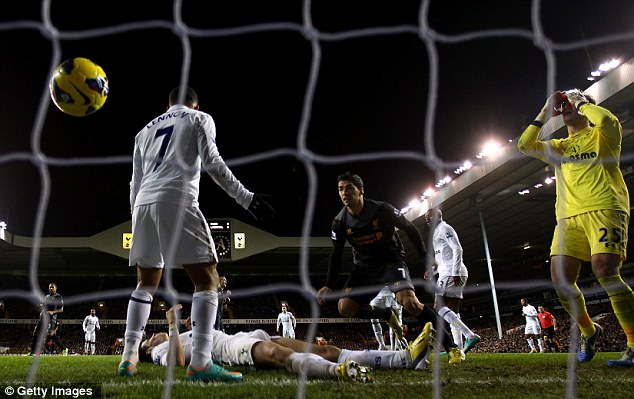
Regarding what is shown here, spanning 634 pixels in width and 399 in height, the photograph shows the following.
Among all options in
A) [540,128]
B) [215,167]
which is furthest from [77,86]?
[540,128]

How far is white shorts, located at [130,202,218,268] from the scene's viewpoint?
316cm

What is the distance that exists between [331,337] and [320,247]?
5.97 meters

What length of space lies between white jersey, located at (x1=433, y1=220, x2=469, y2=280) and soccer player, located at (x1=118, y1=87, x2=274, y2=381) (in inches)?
169

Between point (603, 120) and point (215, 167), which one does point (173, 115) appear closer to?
point (215, 167)

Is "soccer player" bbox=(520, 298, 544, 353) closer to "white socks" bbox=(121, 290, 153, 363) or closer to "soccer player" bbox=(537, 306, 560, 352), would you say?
"soccer player" bbox=(537, 306, 560, 352)

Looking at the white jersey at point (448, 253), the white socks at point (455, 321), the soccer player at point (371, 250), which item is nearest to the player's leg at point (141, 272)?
the soccer player at point (371, 250)

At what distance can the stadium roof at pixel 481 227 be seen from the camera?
14266 millimetres

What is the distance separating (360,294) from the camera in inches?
191

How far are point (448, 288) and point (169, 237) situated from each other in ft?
15.2

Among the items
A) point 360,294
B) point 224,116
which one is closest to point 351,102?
point 224,116

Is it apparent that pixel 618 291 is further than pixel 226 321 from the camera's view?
No

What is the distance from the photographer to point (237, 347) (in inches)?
155

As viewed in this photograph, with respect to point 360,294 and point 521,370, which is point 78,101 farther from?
point 521,370

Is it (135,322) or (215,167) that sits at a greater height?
(215,167)
